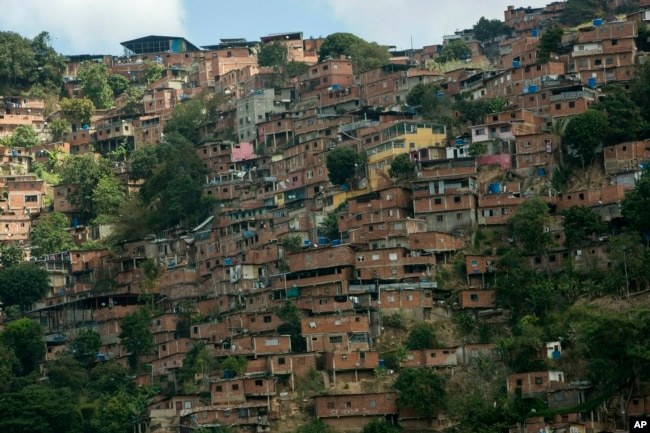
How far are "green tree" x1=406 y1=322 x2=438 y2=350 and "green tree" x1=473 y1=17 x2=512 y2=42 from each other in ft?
121

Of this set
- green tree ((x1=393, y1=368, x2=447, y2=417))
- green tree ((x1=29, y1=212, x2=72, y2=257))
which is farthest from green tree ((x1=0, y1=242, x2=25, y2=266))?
green tree ((x1=393, y1=368, x2=447, y2=417))

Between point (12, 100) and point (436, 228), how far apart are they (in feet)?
104

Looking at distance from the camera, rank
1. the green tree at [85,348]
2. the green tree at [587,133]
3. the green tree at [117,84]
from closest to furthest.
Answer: the green tree at [587,133] < the green tree at [85,348] < the green tree at [117,84]

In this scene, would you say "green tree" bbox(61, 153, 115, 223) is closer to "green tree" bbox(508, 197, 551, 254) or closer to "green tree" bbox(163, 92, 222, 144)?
"green tree" bbox(163, 92, 222, 144)

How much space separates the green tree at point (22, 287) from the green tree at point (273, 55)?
20.7 meters

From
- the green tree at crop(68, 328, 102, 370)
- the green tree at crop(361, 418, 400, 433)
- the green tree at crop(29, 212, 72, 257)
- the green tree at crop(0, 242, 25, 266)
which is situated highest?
the green tree at crop(29, 212, 72, 257)

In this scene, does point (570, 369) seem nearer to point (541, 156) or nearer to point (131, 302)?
point (541, 156)

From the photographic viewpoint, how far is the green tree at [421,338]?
53.1 meters

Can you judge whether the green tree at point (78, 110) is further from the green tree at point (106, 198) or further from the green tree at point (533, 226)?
the green tree at point (533, 226)

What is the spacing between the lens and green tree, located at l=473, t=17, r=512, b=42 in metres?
88.0

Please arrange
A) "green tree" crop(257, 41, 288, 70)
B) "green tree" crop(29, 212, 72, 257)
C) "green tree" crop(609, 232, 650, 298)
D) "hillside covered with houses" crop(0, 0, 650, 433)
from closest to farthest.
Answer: "hillside covered with houses" crop(0, 0, 650, 433), "green tree" crop(609, 232, 650, 298), "green tree" crop(29, 212, 72, 257), "green tree" crop(257, 41, 288, 70)

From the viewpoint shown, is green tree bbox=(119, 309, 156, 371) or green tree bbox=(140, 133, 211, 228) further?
green tree bbox=(140, 133, 211, 228)

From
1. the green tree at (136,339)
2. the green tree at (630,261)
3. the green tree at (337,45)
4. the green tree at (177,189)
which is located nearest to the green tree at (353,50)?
the green tree at (337,45)

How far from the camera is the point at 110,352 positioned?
196 ft
